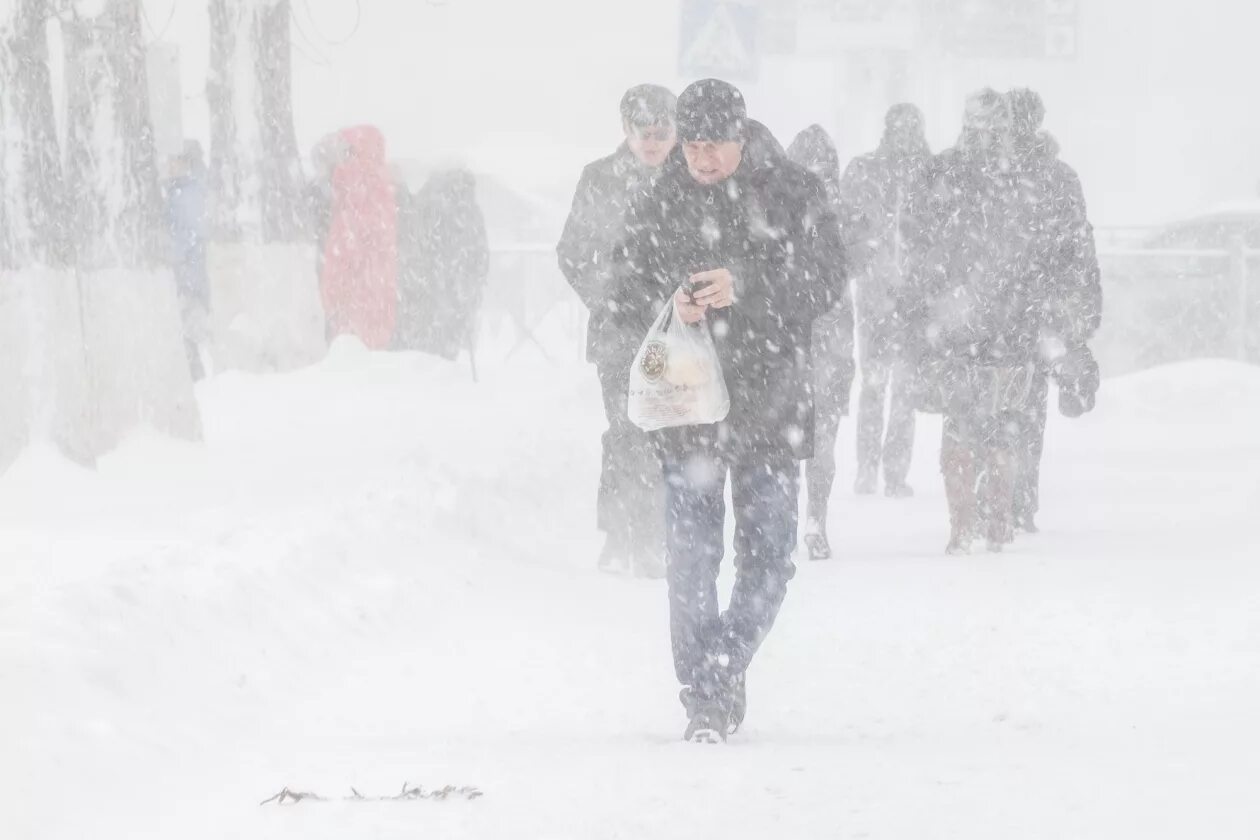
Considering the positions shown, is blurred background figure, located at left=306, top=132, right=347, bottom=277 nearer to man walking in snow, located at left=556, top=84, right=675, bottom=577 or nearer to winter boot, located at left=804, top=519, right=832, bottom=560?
man walking in snow, located at left=556, top=84, right=675, bottom=577

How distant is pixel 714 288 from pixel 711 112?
0.46m

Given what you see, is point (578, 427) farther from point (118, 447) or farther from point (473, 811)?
point (473, 811)

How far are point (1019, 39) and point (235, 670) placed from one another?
29.0 m

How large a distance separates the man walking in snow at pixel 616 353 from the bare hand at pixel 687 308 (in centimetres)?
250

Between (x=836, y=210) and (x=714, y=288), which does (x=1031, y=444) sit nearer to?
(x=836, y=210)

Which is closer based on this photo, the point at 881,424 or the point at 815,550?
the point at 815,550

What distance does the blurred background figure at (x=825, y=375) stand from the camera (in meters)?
8.38

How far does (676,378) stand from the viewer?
16.3 feet

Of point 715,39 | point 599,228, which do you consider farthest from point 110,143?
point 715,39

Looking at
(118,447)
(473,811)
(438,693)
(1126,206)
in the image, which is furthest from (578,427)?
(1126,206)

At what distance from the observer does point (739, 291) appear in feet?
16.6

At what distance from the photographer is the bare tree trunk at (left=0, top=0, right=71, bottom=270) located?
29.3 ft

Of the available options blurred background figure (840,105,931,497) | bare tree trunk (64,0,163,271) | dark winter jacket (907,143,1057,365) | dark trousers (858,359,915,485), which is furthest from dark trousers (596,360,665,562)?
bare tree trunk (64,0,163,271)

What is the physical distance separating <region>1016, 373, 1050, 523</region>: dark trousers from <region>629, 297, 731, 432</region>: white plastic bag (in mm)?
3503
